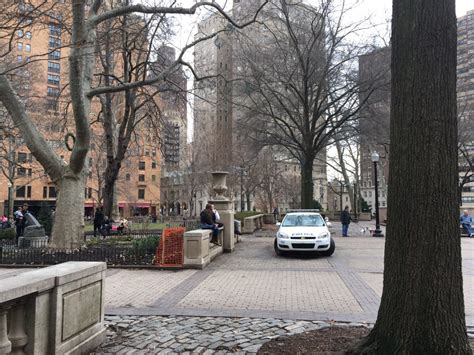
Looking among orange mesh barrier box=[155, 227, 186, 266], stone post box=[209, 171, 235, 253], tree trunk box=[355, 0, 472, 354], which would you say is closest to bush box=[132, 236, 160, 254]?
orange mesh barrier box=[155, 227, 186, 266]

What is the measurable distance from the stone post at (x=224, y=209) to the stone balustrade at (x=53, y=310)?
10352 millimetres

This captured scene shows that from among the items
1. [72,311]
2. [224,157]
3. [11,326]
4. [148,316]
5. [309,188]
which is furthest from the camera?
[224,157]

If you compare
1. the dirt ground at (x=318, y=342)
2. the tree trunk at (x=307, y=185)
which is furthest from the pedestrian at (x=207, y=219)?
the tree trunk at (x=307, y=185)

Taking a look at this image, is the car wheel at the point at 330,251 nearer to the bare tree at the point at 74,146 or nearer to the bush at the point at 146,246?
the bush at the point at 146,246

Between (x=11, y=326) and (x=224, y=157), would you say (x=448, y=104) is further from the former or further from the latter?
(x=224, y=157)

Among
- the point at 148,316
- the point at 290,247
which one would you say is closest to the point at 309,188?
the point at 290,247

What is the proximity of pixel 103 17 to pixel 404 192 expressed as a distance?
11.4 meters

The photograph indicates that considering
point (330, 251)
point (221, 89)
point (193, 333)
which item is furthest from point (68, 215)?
point (221, 89)

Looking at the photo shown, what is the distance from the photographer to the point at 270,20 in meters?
23.2

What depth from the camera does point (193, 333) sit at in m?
5.38

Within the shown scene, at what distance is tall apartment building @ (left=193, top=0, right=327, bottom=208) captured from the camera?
1764cm

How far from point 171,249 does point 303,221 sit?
5263 mm

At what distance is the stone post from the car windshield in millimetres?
2139

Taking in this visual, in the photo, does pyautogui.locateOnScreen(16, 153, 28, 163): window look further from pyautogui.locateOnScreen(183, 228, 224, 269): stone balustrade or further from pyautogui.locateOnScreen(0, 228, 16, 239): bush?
pyautogui.locateOnScreen(183, 228, 224, 269): stone balustrade
